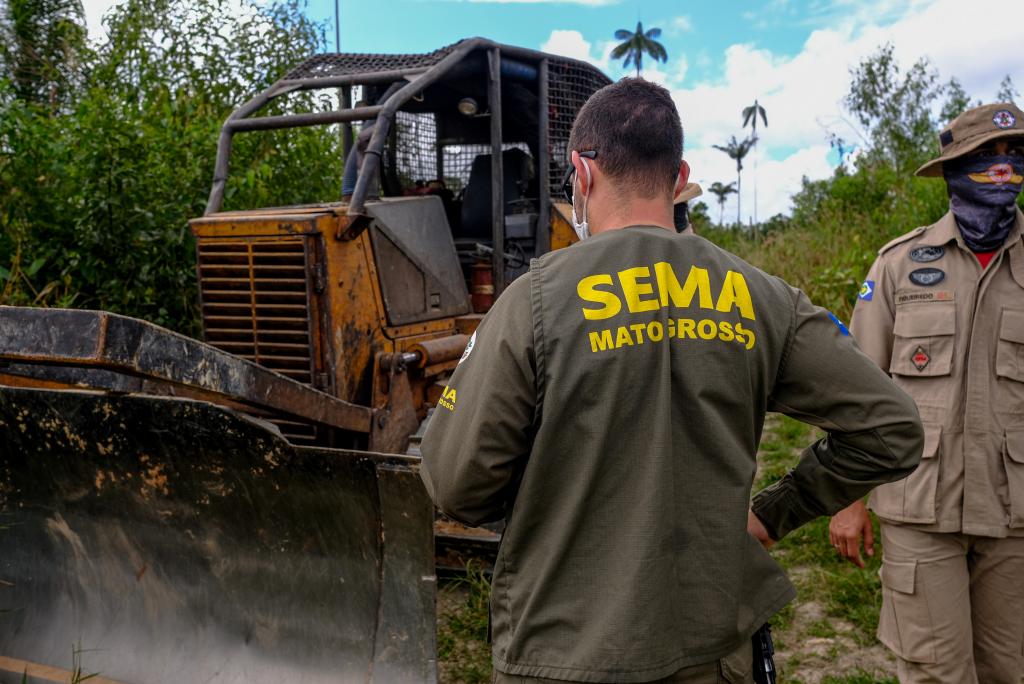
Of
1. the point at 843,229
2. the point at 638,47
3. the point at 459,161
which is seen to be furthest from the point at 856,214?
the point at 638,47

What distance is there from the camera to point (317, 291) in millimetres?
4160

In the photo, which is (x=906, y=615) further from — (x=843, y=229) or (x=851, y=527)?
(x=843, y=229)

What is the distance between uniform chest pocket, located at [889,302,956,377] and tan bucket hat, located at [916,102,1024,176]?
48 centimetres

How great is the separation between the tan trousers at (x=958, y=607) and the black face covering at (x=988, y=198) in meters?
0.89

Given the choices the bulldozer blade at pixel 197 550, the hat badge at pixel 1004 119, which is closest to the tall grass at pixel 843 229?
the hat badge at pixel 1004 119

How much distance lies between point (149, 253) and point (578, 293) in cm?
518

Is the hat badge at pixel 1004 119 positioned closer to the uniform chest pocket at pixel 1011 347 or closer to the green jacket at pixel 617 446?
the uniform chest pocket at pixel 1011 347

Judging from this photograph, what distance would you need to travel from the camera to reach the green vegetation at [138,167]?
571 cm

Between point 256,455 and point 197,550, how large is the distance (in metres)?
0.46

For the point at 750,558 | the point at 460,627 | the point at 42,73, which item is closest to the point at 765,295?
the point at 750,558

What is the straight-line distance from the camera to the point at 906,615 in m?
2.77

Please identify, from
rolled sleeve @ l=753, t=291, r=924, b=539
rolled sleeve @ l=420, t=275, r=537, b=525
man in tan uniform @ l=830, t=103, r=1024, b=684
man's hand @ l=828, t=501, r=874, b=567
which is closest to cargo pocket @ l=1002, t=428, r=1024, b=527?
man in tan uniform @ l=830, t=103, r=1024, b=684

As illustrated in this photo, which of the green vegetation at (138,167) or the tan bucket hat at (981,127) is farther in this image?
the green vegetation at (138,167)

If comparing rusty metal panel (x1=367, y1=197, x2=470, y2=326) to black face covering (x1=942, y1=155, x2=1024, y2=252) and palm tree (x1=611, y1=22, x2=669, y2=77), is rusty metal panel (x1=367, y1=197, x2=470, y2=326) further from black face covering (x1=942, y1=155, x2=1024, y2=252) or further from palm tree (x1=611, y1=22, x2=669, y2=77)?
palm tree (x1=611, y1=22, x2=669, y2=77)
